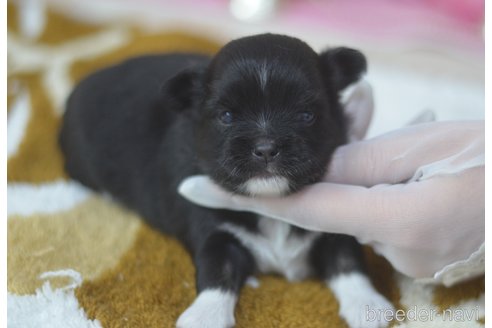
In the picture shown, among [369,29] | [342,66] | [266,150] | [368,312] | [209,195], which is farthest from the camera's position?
[369,29]

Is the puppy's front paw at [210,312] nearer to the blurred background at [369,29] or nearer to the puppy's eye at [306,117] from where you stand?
the puppy's eye at [306,117]

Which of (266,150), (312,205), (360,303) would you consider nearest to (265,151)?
(266,150)

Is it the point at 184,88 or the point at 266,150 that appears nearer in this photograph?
the point at 266,150

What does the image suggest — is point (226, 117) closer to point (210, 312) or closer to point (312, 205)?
point (312, 205)

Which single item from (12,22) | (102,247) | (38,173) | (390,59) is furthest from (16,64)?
(390,59)

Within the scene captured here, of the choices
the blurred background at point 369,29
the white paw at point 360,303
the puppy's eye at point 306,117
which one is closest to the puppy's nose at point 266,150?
the puppy's eye at point 306,117

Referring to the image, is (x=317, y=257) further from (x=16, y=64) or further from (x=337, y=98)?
(x=16, y=64)

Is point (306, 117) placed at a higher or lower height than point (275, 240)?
higher
